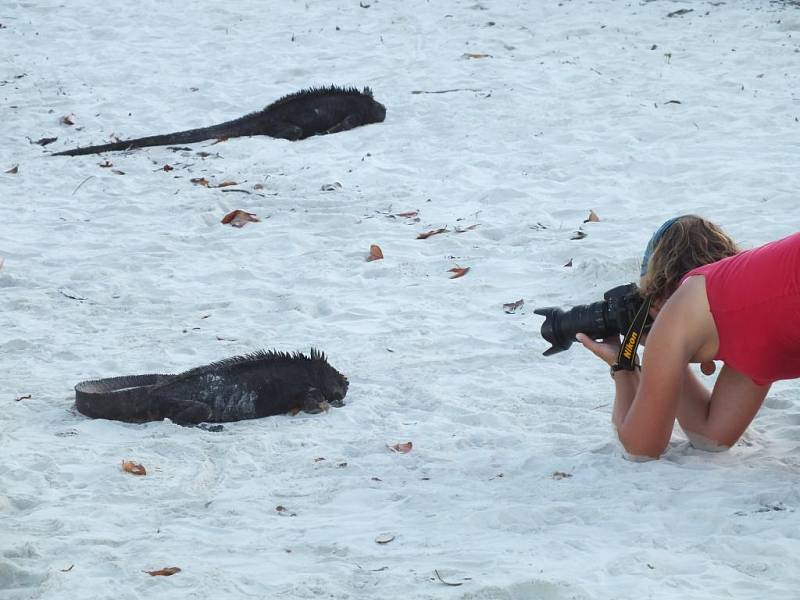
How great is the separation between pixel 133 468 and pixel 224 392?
0.77 metres

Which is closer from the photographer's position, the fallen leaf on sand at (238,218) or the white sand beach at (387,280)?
the white sand beach at (387,280)

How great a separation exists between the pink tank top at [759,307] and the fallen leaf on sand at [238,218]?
14.6ft

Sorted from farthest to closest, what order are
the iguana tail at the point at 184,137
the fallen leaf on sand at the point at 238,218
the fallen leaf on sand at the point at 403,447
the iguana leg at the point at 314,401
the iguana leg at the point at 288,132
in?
the iguana leg at the point at 288,132 < the iguana tail at the point at 184,137 < the fallen leaf on sand at the point at 238,218 < the iguana leg at the point at 314,401 < the fallen leaf on sand at the point at 403,447

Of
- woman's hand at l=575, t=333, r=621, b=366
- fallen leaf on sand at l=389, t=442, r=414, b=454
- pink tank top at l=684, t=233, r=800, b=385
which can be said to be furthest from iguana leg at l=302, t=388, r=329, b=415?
pink tank top at l=684, t=233, r=800, b=385

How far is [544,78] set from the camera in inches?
407

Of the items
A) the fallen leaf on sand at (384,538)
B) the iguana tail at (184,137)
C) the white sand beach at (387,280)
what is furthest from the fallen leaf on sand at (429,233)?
the fallen leaf on sand at (384,538)

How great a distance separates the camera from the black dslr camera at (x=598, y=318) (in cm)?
410

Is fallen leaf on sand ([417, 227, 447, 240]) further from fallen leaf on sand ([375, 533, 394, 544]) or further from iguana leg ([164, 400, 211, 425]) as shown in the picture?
fallen leaf on sand ([375, 533, 394, 544])

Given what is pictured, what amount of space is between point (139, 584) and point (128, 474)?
3.54ft

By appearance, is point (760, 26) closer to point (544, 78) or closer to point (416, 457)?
point (544, 78)

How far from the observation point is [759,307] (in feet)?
12.1

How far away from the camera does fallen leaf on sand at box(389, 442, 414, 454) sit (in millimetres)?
4488

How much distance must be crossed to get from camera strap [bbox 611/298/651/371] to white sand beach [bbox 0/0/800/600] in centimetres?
36

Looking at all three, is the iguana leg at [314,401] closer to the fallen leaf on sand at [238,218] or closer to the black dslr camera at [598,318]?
the black dslr camera at [598,318]
